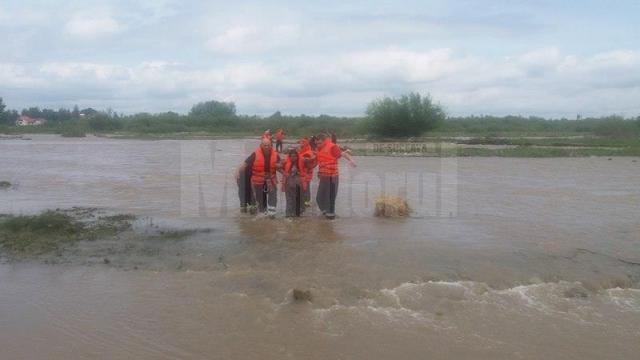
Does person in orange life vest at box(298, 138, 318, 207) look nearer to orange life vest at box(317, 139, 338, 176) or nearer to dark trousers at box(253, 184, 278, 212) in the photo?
orange life vest at box(317, 139, 338, 176)

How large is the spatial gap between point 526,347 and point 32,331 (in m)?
4.58

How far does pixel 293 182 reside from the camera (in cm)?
1168

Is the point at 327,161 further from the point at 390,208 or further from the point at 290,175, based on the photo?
the point at 390,208

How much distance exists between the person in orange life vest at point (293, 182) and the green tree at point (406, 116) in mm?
38274

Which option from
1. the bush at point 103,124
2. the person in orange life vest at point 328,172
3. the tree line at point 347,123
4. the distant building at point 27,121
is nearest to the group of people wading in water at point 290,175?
the person in orange life vest at point 328,172

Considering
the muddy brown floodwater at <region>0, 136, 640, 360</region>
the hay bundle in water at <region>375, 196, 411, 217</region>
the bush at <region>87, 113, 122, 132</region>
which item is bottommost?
the muddy brown floodwater at <region>0, 136, 640, 360</region>

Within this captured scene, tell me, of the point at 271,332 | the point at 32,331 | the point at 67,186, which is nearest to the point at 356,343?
the point at 271,332

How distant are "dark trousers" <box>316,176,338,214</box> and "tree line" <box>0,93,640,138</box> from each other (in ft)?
120

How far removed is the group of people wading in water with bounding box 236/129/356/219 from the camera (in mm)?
11586

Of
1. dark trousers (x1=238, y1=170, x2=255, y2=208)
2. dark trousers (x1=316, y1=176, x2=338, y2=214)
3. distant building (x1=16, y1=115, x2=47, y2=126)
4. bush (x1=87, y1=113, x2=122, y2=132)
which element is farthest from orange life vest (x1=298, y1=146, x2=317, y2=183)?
distant building (x1=16, y1=115, x2=47, y2=126)

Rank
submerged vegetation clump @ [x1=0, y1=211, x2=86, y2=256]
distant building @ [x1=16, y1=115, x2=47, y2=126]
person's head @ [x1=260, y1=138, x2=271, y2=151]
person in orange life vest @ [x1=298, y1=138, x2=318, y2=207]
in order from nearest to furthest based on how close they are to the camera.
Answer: submerged vegetation clump @ [x1=0, y1=211, x2=86, y2=256] → person's head @ [x1=260, y1=138, x2=271, y2=151] → person in orange life vest @ [x1=298, y1=138, x2=318, y2=207] → distant building @ [x1=16, y1=115, x2=47, y2=126]

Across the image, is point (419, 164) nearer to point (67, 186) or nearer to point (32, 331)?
point (67, 186)

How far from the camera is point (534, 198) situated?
15.8 m

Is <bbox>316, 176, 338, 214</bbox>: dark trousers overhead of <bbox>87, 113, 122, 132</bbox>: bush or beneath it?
beneath
